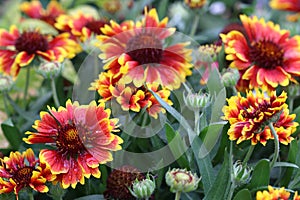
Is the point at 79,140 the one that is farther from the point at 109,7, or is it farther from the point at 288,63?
the point at 109,7

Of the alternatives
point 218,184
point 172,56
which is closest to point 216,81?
point 172,56

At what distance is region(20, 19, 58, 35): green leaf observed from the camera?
1.31 metres

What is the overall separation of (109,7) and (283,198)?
1.02 metres

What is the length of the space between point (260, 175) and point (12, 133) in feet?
1.60

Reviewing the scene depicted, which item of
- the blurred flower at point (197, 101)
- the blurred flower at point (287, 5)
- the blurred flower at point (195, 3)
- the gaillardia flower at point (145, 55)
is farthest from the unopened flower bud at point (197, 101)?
the blurred flower at point (287, 5)

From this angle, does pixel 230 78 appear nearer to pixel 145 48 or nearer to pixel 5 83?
pixel 145 48

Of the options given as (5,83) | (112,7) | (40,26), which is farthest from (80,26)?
(112,7)

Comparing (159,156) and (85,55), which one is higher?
(85,55)

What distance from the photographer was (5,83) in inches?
42.6

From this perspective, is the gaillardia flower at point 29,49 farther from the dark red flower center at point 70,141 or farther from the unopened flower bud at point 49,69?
the dark red flower center at point 70,141

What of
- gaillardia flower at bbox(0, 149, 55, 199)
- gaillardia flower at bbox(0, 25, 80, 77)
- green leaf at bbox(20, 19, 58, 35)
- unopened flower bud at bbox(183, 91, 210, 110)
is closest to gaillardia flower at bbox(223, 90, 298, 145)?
unopened flower bud at bbox(183, 91, 210, 110)

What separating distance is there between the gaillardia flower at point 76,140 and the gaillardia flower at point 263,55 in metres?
0.30

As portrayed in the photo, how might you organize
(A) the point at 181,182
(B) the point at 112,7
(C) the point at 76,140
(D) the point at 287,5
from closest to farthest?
(A) the point at 181,182 < (C) the point at 76,140 < (D) the point at 287,5 < (B) the point at 112,7

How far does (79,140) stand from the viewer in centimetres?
84
